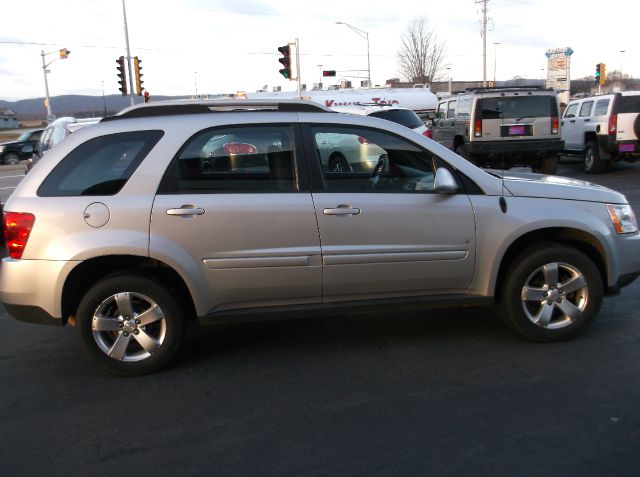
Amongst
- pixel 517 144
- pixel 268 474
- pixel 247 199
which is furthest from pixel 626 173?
pixel 268 474

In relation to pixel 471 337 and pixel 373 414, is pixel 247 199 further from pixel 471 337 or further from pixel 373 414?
pixel 471 337

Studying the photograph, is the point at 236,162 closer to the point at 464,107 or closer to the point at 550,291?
the point at 550,291

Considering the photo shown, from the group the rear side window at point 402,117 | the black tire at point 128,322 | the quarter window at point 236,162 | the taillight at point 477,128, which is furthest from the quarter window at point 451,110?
the black tire at point 128,322

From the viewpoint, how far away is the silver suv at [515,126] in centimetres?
1385

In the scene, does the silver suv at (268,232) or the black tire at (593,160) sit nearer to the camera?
the silver suv at (268,232)

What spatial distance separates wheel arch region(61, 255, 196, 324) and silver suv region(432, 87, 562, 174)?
34.6ft

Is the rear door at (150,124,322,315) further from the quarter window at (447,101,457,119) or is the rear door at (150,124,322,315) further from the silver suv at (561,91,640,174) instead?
the quarter window at (447,101,457,119)

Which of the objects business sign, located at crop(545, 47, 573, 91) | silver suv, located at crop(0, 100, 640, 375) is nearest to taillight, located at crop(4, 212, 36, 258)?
silver suv, located at crop(0, 100, 640, 375)

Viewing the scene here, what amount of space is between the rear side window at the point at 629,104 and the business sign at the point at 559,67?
2976 cm

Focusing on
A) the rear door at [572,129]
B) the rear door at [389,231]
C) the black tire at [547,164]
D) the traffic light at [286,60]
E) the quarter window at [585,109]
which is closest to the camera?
the rear door at [389,231]

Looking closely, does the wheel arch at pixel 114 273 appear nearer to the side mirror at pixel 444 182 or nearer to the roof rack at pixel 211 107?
the roof rack at pixel 211 107

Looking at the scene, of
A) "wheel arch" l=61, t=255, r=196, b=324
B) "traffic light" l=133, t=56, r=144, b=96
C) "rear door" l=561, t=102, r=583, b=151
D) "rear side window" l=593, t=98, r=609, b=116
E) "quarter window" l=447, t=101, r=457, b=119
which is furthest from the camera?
"traffic light" l=133, t=56, r=144, b=96

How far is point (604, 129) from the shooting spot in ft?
49.7

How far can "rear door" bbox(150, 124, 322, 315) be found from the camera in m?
4.23
